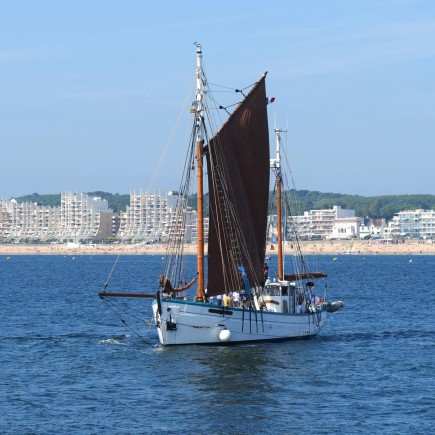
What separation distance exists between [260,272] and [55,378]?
15.7 m

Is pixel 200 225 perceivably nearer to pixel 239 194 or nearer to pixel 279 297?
pixel 239 194

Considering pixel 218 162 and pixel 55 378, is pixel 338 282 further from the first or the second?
pixel 55 378

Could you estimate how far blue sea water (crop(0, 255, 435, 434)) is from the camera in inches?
1519

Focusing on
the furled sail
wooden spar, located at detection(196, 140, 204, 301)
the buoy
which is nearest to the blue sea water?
the buoy

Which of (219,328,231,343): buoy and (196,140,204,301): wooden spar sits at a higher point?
(196,140,204,301): wooden spar

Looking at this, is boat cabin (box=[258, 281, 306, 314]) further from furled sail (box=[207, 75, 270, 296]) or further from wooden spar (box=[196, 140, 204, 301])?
wooden spar (box=[196, 140, 204, 301])

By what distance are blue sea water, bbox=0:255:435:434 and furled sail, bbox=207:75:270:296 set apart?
14.0 feet

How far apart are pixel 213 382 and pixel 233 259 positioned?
519 inches

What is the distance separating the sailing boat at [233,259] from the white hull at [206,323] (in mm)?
47

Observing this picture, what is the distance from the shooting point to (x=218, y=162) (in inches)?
2277

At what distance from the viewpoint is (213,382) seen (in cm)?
4612

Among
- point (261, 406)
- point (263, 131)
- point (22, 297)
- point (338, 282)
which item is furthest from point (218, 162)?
point (338, 282)

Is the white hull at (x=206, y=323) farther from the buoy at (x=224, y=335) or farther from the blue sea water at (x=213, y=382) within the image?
the blue sea water at (x=213, y=382)

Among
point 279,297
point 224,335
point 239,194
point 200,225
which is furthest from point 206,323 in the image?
point 239,194
